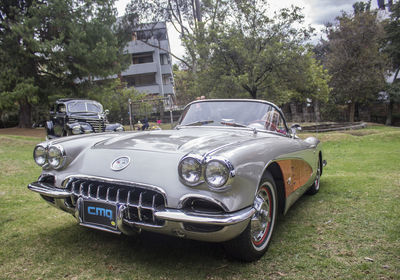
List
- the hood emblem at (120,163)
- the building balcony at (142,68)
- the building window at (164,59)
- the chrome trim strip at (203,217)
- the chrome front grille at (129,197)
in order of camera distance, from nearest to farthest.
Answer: the chrome trim strip at (203,217) → the chrome front grille at (129,197) → the hood emblem at (120,163) → the building balcony at (142,68) → the building window at (164,59)

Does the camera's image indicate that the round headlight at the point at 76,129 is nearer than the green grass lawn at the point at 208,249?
No

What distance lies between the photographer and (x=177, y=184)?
218 cm

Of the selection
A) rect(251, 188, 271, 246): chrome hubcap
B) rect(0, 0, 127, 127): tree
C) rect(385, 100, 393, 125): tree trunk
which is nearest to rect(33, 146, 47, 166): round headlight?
rect(251, 188, 271, 246): chrome hubcap

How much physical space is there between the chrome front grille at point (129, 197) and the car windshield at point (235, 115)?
1573 millimetres

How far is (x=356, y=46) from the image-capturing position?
76.5 ft

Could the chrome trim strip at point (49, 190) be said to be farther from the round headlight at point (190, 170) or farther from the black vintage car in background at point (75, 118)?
the black vintage car in background at point (75, 118)

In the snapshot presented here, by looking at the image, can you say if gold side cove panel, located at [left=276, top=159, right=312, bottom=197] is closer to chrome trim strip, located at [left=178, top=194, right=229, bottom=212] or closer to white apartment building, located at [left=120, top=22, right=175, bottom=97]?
chrome trim strip, located at [left=178, top=194, right=229, bottom=212]

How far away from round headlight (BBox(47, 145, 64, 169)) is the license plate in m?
0.59

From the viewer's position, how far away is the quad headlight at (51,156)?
2.77 metres

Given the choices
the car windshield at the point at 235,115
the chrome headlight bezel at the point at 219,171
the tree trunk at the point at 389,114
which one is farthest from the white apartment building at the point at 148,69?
the chrome headlight bezel at the point at 219,171

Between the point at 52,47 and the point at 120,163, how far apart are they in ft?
49.5

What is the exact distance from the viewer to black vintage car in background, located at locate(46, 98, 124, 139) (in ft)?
38.2

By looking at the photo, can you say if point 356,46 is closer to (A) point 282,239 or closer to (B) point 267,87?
(B) point 267,87

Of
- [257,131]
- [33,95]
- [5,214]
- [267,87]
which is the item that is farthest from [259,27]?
[5,214]
